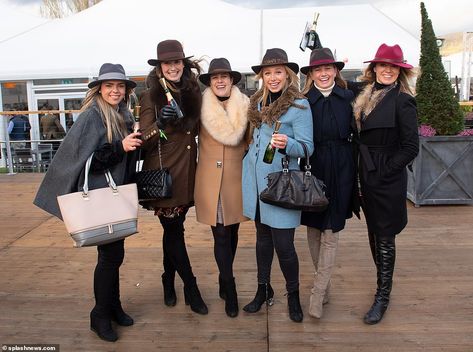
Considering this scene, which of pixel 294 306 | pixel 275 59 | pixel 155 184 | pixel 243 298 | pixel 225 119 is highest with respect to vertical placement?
pixel 275 59

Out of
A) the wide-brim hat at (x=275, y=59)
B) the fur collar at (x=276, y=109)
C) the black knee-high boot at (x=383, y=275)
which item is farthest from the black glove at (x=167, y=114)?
the black knee-high boot at (x=383, y=275)

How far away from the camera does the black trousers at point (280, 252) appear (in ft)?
9.51

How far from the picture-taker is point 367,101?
2.88m

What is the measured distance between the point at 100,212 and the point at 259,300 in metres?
1.30

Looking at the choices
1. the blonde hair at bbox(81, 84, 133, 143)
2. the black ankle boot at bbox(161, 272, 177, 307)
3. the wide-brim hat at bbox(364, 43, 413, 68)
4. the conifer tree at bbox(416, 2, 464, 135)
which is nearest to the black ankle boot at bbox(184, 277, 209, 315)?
the black ankle boot at bbox(161, 272, 177, 307)

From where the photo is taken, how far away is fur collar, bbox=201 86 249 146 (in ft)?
9.59

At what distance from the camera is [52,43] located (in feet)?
39.9

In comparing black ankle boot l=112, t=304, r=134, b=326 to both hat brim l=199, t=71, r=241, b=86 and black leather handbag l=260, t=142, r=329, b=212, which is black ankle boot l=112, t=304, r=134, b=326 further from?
hat brim l=199, t=71, r=241, b=86

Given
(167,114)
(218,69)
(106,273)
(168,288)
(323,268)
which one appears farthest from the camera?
(168,288)

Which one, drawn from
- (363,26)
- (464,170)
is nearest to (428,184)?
(464,170)

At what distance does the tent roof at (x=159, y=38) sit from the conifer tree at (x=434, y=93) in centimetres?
555

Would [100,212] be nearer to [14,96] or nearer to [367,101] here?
[367,101]

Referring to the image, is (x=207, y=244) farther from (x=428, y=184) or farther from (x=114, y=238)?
(x=428, y=184)

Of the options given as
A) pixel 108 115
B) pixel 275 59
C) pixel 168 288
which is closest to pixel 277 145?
pixel 275 59
